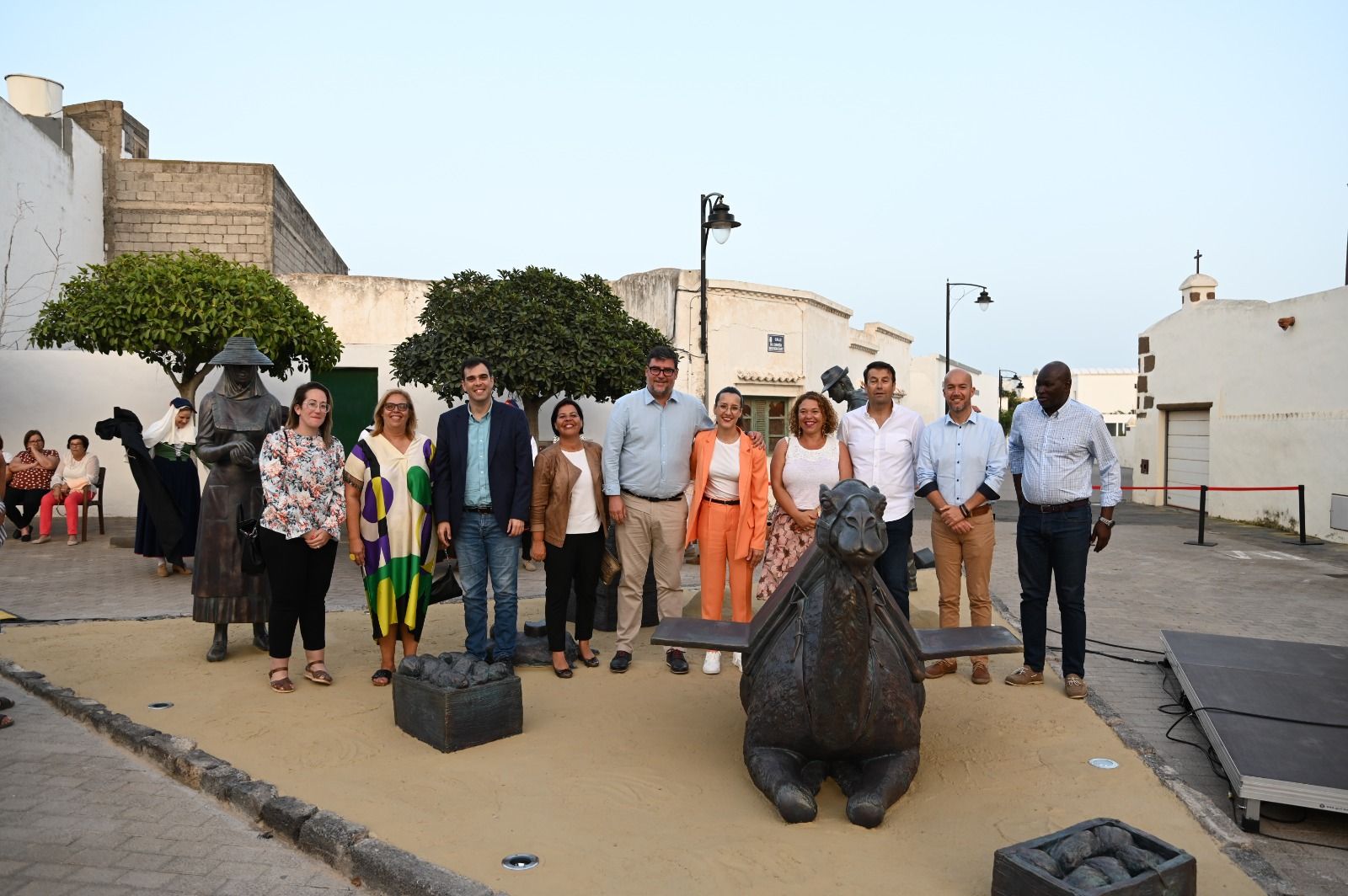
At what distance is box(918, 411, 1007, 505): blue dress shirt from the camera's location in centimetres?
574

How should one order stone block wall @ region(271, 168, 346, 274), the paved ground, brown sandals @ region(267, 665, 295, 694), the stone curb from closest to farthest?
the stone curb, the paved ground, brown sandals @ region(267, 665, 295, 694), stone block wall @ region(271, 168, 346, 274)

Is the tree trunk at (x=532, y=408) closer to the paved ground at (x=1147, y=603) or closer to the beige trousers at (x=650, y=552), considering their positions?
the paved ground at (x=1147, y=603)

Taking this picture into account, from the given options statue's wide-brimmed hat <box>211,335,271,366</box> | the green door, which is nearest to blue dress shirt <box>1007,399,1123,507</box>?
statue's wide-brimmed hat <box>211,335,271,366</box>

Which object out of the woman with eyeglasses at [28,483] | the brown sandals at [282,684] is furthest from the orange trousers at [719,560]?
the woman with eyeglasses at [28,483]

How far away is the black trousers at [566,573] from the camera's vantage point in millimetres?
5855

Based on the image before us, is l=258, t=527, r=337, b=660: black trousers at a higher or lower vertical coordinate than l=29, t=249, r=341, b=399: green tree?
lower

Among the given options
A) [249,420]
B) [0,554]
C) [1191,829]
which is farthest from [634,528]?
[0,554]

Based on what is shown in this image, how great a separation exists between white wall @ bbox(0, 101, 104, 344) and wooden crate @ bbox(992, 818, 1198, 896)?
1745 centimetres

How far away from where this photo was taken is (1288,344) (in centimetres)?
1622

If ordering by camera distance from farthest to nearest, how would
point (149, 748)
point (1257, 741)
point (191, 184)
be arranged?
point (191, 184) → point (149, 748) → point (1257, 741)

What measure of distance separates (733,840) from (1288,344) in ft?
54.9

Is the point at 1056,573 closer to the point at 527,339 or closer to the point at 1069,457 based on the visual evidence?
the point at 1069,457

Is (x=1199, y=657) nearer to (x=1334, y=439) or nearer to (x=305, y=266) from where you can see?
(x=1334, y=439)

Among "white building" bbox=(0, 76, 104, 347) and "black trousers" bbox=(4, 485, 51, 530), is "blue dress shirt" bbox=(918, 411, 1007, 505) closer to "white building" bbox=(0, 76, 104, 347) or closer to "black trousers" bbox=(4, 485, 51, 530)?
"black trousers" bbox=(4, 485, 51, 530)
